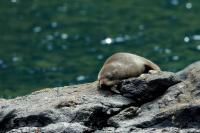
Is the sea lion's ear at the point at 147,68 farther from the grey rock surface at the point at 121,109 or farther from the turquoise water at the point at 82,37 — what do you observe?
the turquoise water at the point at 82,37

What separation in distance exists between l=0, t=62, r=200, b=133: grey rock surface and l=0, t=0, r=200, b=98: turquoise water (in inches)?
308

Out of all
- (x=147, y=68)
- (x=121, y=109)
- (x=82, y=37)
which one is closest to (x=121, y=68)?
(x=147, y=68)

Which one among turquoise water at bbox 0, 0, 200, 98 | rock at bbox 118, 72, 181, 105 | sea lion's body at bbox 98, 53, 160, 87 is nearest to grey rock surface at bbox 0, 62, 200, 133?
rock at bbox 118, 72, 181, 105

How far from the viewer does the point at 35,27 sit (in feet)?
69.9

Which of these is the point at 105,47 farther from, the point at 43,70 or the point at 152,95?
the point at 152,95

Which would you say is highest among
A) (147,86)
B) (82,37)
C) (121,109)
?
(147,86)

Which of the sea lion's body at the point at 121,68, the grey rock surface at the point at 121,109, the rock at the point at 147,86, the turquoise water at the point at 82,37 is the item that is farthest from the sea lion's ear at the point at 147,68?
the turquoise water at the point at 82,37

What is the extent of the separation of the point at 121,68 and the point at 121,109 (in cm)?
94

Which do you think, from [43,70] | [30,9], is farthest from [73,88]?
[30,9]

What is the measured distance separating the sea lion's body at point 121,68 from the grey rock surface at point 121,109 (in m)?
0.17

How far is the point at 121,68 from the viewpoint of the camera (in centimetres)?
871

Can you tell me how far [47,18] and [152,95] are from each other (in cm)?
1411

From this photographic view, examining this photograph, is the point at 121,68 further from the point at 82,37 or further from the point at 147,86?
the point at 82,37

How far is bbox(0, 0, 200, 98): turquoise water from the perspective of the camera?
17.2 m
